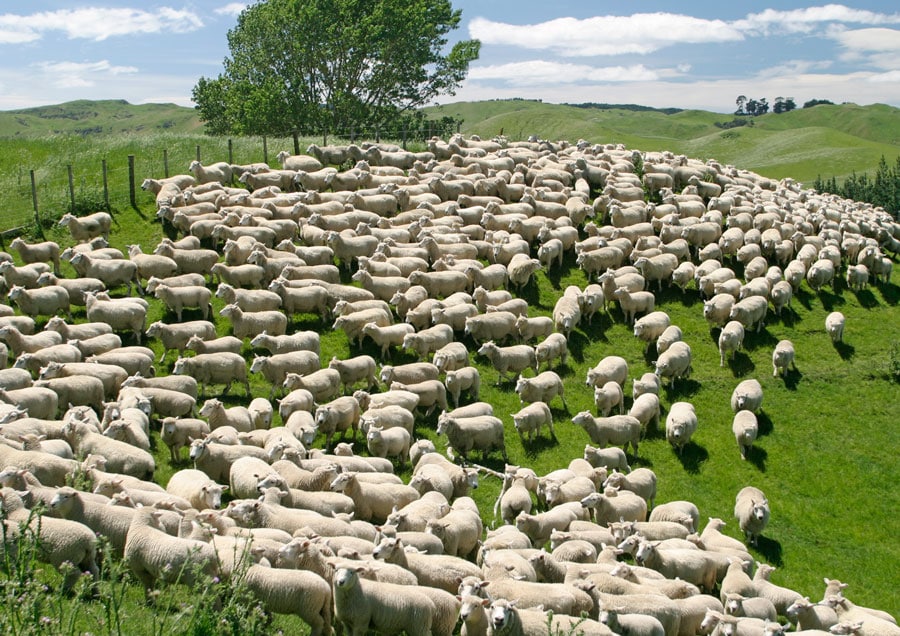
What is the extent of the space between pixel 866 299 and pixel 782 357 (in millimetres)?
9204

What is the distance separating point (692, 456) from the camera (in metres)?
20.0

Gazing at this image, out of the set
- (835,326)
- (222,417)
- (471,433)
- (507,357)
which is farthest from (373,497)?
(835,326)

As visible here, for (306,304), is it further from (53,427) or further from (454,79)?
(454,79)

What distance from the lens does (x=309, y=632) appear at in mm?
10641

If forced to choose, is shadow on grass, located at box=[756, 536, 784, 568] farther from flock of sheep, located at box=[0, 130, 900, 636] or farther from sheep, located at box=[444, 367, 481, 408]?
sheep, located at box=[444, 367, 481, 408]

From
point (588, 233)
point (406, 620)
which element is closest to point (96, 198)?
point (588, 233)

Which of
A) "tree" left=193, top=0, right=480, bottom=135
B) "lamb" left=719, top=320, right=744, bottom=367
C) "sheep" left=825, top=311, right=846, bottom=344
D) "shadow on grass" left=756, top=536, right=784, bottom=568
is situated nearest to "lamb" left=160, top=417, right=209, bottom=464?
"shadow on grass" left=756, top=536, right=784, bottom=568

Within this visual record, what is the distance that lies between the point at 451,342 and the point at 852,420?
1246cm

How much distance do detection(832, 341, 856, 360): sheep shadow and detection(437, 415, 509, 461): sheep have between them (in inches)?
587

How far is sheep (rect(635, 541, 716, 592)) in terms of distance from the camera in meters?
13.3

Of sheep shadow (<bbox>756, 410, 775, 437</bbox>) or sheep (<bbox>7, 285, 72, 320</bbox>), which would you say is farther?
sheep shadow (<bbox>756, 410, 775, 437</bbox>)

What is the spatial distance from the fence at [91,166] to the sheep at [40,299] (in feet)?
22.8

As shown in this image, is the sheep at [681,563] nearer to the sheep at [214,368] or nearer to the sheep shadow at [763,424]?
the sheep shadow at [763,424]

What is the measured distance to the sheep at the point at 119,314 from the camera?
21.2m
